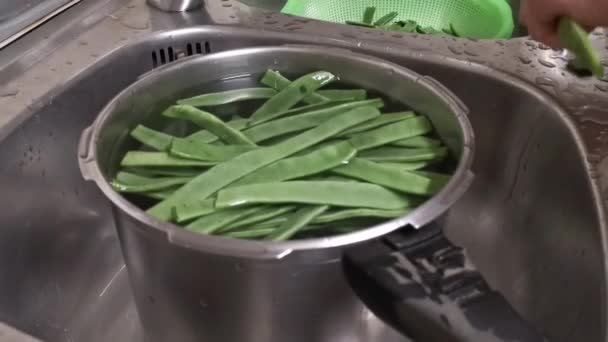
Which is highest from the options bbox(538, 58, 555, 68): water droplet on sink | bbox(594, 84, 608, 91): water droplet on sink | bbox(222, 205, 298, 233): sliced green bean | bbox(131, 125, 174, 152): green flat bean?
bbox(538, 58, 555, 68): water droplet on sink

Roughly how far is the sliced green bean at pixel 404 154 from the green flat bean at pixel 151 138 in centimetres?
20

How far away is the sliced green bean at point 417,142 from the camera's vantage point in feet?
2.07

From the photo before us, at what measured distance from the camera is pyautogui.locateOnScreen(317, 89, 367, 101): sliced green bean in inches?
27.1

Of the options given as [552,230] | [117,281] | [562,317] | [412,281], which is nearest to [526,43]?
[552,230]

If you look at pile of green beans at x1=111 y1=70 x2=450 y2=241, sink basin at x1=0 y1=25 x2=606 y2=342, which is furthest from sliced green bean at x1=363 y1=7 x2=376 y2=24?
pile of green beans at x1=111 y1=70 x2=450 y2=241

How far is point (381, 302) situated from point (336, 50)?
1.16 ft

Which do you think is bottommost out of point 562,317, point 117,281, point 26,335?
point 117,281

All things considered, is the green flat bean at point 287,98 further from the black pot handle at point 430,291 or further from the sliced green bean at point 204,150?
the black pot handle at point 430,291

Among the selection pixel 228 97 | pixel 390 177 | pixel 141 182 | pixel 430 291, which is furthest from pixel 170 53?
pixel 430 291

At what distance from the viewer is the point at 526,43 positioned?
0.81 meters

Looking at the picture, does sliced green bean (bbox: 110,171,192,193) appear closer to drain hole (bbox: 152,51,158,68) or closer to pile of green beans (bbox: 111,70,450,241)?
pile of green beans (bbox: 111,70,450,241)

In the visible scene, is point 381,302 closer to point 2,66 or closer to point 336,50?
point 336,50

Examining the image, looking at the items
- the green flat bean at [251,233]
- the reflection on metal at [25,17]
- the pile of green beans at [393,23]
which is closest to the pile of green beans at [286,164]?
the green flat bean at [251,233]

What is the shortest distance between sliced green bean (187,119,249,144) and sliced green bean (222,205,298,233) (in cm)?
13
